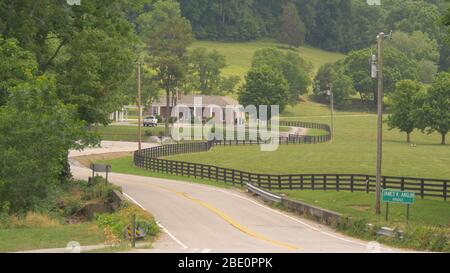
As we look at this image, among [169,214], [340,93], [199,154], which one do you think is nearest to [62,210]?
[169,214]

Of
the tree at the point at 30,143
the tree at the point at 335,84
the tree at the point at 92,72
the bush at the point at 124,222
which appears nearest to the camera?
the bush at the point at 124,222

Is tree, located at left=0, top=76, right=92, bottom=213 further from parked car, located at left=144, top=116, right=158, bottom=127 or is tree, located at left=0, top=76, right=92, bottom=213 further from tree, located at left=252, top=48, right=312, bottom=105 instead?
tree, located at left=252, top=48, right=312, bottom=105

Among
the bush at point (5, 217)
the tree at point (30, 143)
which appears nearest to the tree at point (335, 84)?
the tree at point (30, 143)

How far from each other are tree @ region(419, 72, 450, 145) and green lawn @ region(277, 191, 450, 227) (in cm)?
6124

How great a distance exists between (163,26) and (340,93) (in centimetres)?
5592

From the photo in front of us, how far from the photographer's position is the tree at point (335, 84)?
159 m

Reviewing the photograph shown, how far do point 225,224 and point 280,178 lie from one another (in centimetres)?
1612

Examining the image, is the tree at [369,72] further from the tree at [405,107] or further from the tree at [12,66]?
the tree at [12,66]

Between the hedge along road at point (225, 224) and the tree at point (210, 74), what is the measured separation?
106991mm

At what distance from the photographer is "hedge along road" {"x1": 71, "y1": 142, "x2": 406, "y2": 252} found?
25188 mm

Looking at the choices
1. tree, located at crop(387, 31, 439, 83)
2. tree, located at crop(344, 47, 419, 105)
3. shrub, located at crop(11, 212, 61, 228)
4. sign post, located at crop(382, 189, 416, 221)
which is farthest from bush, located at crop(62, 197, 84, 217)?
tree, located at crop(387, 31, 439, 83)

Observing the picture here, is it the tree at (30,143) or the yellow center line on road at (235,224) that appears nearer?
the yellow center line on road at (235,224)

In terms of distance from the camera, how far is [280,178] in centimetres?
4759
